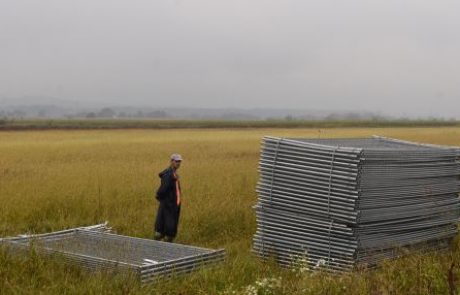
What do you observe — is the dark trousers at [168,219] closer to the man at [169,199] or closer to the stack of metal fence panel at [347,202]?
the man at [169,199]

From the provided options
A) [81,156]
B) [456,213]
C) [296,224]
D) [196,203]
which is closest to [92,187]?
[196,203]

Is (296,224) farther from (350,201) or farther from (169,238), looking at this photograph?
(169,238)

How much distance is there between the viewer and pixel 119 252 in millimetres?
7465

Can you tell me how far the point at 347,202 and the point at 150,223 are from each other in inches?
151

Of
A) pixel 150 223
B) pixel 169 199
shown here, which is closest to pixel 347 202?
pixel 169 199

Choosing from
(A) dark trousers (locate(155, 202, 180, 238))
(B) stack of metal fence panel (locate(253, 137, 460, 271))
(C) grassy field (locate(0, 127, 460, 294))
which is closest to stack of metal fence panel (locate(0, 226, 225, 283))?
(C) grassy field (locate(0, 127, 460, 294))

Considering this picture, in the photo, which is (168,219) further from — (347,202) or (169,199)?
(347,202)

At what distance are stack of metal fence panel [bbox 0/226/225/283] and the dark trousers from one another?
0.61 metres

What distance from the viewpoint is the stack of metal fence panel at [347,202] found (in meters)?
7.09

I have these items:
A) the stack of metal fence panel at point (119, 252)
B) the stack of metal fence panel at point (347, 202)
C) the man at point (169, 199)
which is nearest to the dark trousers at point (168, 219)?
the man at point (169, 199)

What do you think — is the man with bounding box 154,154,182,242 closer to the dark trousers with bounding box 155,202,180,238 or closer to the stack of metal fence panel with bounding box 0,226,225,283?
the dark trousers with bounding box 155,202,180,238

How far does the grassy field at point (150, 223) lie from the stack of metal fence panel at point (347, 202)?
39 cm

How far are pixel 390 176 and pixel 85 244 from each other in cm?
385

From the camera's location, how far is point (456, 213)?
8.42 meters
